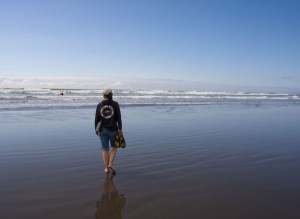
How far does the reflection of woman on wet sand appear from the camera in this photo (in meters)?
4.15

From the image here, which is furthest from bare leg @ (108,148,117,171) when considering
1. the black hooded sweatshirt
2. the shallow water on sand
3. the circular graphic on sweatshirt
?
the circular graphic on sweatshirt

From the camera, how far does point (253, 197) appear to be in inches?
188

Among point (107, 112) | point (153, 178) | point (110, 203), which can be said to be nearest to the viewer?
point (110, 203)

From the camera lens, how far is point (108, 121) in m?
6.16

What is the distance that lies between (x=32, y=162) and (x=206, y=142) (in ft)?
17.0

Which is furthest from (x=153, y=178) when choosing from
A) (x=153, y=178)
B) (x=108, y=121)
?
(x=108, y=121)

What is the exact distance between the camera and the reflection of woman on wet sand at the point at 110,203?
13.6 feet

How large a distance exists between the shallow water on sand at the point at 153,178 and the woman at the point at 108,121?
354 mm

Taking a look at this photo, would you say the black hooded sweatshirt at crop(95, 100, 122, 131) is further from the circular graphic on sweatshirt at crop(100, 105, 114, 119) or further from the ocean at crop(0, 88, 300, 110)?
the ocean at crop(0, 88, 300, 110)

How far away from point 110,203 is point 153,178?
1365mm

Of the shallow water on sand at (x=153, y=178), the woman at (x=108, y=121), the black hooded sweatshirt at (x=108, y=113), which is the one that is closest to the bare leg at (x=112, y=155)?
the woman at (x=108, y=121)

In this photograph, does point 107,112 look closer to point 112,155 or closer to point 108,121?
point 108,121

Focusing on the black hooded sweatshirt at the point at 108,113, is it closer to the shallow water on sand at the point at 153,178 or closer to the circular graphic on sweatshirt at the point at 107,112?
the circular graphic on sweatshirt at the point at 107,112

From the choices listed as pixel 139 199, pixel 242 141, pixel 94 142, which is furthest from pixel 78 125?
pixel 139 199
